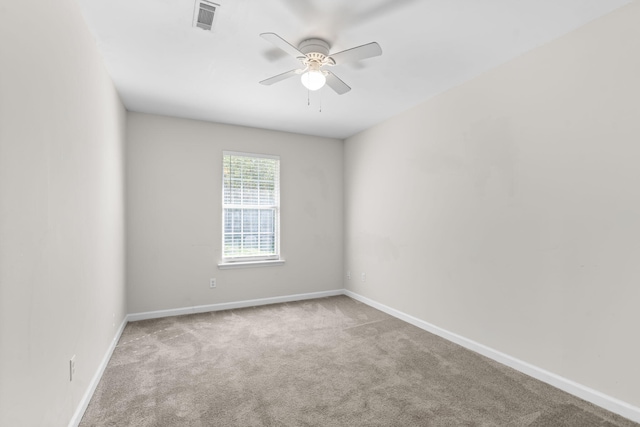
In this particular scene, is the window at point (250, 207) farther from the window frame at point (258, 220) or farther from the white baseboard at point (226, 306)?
the white baseboard at point (226, 306)

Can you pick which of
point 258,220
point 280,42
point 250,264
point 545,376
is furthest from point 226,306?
point 545,376

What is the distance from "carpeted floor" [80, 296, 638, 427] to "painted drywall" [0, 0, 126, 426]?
0.43 meters

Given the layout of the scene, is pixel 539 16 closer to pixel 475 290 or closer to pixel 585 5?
pixel 585 5

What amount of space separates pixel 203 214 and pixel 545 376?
397cm

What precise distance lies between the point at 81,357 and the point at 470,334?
3153 millimetres

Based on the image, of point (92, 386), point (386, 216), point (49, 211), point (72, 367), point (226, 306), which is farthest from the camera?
point (226, 306)

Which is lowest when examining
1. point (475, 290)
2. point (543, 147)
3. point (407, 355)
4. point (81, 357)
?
point (407, 355)

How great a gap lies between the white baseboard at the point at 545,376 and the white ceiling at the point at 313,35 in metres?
2.52

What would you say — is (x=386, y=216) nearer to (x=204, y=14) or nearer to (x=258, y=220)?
(x=258, y=220)

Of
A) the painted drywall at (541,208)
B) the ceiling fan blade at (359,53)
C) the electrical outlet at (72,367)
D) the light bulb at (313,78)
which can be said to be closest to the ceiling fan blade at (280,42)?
the light bulb at (313,78)

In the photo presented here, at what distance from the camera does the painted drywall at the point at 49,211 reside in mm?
1184

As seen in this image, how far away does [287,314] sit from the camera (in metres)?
4.11

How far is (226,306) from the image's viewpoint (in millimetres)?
4340

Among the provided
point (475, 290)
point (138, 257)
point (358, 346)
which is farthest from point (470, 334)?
point (138, 257)
